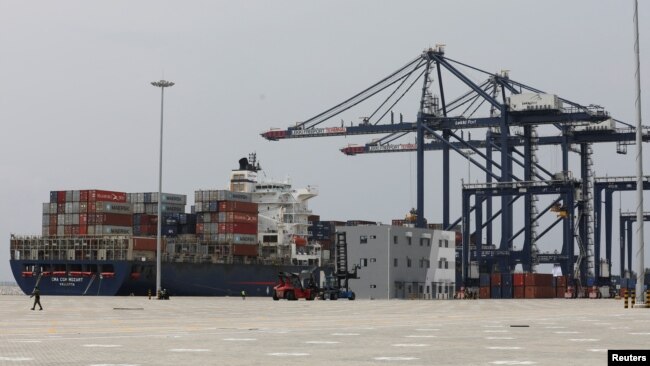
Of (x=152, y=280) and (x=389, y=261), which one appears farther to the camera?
(x=152, y=280)

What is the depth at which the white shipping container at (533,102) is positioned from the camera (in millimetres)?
101625

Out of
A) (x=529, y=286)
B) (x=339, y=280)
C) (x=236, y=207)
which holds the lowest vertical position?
(x=529, y=286)

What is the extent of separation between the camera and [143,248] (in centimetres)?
9588

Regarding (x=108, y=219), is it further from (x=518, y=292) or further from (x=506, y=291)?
(x=518, y=292)

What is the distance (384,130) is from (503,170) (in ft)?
46.1

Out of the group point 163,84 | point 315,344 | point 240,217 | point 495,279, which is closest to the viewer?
point 315,344

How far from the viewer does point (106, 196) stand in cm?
9738

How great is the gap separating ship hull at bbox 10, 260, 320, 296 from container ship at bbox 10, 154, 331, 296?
91mm

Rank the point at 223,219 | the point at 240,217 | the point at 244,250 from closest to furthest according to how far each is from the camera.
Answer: the point at 223,219, the point at 240,217, the point at 244,250

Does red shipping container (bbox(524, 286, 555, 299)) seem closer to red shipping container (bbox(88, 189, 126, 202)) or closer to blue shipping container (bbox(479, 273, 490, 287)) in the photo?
blue shipping container (bbox(479, 273, 490, 287))

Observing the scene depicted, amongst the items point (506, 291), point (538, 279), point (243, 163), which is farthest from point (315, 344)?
point (243, 163)

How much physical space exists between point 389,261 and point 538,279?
17.4 meters

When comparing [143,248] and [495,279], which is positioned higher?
[143,248]

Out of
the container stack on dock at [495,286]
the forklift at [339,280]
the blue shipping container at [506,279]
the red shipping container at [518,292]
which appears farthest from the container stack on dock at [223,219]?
the red shipping container at [518,292]
